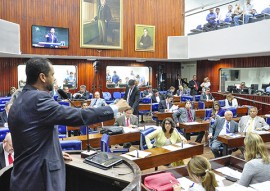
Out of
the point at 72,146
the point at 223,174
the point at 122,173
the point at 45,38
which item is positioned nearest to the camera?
the point at 122,173

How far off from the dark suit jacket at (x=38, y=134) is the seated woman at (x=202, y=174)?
134cm

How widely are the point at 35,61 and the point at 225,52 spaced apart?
419 inches

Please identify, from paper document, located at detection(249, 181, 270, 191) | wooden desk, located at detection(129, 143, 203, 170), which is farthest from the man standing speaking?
wooden desk, located at detection(129, 143, 203, 170)

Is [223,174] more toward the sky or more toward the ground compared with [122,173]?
more toward the ground

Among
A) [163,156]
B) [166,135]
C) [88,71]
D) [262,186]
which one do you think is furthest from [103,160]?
[88,71]

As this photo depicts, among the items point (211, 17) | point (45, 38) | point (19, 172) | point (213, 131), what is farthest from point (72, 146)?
point (211, 17)

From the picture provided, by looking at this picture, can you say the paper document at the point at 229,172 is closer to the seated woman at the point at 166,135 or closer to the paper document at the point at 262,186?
the paper document at the point at 262,186

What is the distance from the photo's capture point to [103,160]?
1830 millimetres

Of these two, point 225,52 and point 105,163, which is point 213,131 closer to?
point 105,163

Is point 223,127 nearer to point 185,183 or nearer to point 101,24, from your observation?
point 185,183

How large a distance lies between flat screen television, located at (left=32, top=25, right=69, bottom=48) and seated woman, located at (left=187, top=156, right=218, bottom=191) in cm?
984

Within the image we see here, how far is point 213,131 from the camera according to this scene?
5.97 m

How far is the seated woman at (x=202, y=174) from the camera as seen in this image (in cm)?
247

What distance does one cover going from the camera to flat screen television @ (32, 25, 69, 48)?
1094 centimetres
